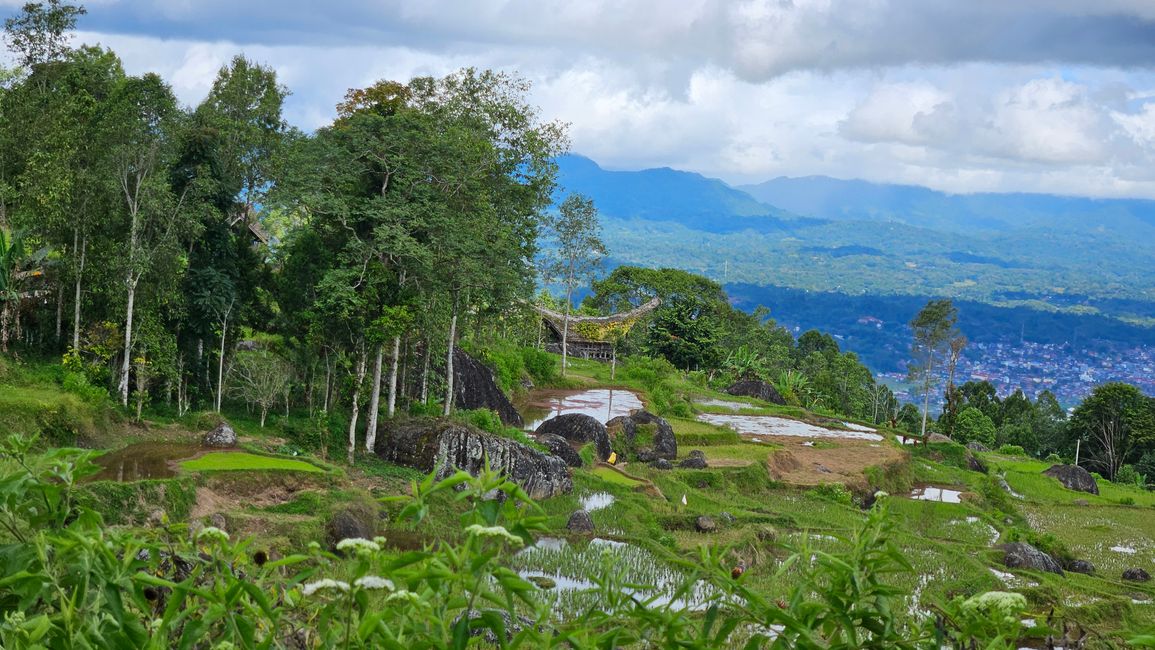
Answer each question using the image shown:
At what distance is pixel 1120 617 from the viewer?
15500mm

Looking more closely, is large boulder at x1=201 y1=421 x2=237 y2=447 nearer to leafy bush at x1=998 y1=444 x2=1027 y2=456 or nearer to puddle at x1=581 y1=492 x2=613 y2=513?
puddle at x1=581 y1=492 x2=613 y2=513

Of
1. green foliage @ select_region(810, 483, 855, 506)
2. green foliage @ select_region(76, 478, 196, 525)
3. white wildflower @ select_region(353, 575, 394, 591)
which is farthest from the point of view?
Result: green foliage @ select_region(810, 483, 855, 506)

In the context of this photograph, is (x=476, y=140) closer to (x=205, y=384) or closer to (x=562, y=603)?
(x=205, y=384)

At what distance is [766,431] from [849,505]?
358 inches

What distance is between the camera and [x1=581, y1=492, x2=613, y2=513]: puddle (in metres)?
19.5

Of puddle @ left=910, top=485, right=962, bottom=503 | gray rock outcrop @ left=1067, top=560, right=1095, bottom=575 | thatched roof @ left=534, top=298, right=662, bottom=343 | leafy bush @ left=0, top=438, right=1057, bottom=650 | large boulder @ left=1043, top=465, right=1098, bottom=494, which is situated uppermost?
leafy bush @ left=0, top=438, right=1057, bottom=650

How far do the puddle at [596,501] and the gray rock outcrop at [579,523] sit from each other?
4.69 feet

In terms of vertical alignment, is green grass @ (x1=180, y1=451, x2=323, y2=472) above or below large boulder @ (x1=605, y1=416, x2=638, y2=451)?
above

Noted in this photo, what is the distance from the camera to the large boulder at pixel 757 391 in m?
43.7

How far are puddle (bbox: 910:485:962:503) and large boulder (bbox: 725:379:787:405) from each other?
14832 millimetres

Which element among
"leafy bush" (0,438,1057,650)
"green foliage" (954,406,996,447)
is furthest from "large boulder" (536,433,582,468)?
"green foliage" (954,406,996,447)

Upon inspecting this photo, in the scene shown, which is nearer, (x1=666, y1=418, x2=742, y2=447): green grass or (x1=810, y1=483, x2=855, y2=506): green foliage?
(x1=810, y1=483, x2=855, y2=506): green foliage

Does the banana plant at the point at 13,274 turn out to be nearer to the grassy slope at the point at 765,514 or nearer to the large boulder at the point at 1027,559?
the grassy slope at the point at 765,514

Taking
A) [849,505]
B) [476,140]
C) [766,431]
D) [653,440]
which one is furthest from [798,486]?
[476,140]
